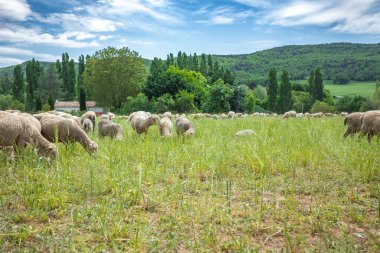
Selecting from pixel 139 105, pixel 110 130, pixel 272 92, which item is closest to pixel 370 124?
pixel 110 130

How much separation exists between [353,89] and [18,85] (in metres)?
84.9

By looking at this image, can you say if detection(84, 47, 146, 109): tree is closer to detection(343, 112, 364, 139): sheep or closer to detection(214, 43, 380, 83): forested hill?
detection(343, 112, 364, 139): sheep

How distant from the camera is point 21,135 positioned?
6250 millimetres

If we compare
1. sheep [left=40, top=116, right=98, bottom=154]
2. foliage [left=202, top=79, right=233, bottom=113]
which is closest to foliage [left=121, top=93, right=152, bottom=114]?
foliage [left=202, top=79, right=233, bottom=113]

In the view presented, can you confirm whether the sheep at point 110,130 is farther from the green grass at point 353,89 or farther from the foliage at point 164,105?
the green grass at point 353,89

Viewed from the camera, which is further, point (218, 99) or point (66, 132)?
point (218, 99)

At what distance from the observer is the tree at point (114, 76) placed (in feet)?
180

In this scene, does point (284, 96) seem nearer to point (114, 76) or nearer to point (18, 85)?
point (114, 76)

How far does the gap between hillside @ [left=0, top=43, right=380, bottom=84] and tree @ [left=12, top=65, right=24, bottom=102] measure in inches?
3064

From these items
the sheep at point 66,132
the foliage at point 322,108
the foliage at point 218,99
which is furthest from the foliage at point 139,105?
the sheep at point 66,132

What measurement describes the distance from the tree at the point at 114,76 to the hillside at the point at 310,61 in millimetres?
55598

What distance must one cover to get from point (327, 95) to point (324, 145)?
258 feet

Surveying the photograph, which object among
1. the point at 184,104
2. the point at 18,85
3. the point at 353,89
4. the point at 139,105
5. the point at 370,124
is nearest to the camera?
the point at 370,124

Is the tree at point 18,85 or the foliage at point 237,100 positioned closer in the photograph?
the foliage at point 237,100
